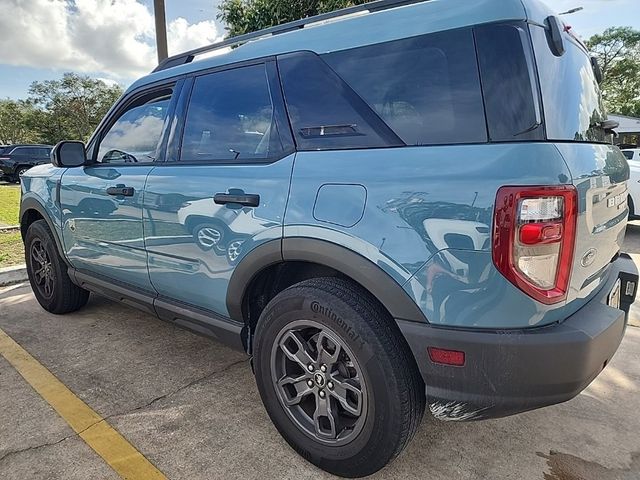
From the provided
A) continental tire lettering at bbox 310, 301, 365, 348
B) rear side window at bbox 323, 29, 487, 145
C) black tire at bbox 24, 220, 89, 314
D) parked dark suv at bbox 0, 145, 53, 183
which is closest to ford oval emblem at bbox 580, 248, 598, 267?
rear side window at bbox 323, 29, 487, 145

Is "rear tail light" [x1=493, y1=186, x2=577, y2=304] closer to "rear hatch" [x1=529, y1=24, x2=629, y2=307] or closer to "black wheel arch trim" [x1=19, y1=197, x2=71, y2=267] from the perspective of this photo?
"rear hatch" [x1=529, y1=24, x2=629, y2=307]

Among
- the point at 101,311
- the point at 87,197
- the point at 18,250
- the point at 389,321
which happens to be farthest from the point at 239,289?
the point at 18,250

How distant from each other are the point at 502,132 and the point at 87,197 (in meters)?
2.78

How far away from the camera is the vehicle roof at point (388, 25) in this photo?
167cm

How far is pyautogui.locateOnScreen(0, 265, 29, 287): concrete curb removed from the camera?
16.5 feet

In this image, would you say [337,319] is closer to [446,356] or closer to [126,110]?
[446,356]

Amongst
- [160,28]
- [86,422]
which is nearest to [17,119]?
[160,28]

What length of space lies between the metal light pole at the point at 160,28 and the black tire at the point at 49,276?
290cm

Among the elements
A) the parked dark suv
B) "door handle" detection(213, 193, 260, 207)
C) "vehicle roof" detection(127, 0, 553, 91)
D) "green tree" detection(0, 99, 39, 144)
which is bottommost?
"door handle" detection(213, 193, 260, 207)

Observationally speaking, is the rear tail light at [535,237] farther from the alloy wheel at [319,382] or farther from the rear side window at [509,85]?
the alloy wheel at [319,382]

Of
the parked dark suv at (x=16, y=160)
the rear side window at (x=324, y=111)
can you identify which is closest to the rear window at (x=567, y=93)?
the rear side window at (x=324, y=111)

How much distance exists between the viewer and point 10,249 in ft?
20.6

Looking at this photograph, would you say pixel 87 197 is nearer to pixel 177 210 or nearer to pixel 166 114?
pixel 166 114

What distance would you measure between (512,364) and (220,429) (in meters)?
1.54
